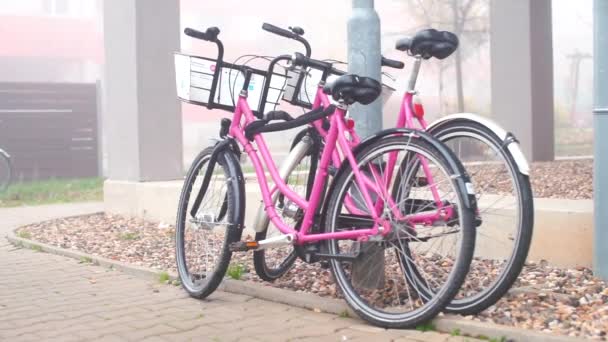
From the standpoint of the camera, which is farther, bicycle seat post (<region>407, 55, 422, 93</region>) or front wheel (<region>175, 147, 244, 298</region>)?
front wheel (<region>175, 147, 244, 298</region>)

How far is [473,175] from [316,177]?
2.83 ft

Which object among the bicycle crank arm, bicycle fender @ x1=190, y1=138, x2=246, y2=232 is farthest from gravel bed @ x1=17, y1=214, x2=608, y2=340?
bicycle fender @ x1=190, y1=138, x2=246, y2=232

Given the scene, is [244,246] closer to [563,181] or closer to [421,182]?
[421,182]

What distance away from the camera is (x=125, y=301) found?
4.24 metres

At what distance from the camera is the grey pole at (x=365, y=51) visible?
3980 mm

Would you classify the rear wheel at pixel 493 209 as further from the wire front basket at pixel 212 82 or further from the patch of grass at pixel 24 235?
the patch of grass at pixel 24 235

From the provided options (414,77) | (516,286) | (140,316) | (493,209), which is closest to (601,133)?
(493,209)

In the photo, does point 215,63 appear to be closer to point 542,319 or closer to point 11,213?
point 542,319

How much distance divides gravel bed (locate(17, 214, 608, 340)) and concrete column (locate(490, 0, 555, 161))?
471 centimetres

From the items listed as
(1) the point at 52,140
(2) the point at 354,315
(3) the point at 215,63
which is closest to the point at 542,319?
(2) the point at 354,315

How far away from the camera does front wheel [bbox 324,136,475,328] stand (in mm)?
3145

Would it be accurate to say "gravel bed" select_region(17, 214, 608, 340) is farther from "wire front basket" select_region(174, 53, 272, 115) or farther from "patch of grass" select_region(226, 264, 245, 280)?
"wire front basket" select_region(174, 53, 272, 115)

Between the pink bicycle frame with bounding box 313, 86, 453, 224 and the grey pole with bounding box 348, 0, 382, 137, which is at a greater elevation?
the grey pole with bounding box 348, 0, 382, 137

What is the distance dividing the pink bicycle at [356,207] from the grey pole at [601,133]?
0.77 meters
